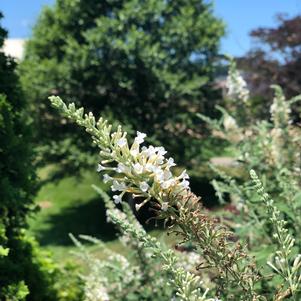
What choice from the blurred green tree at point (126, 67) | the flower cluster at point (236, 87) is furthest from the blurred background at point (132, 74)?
the flower cluster at point (236, 87)

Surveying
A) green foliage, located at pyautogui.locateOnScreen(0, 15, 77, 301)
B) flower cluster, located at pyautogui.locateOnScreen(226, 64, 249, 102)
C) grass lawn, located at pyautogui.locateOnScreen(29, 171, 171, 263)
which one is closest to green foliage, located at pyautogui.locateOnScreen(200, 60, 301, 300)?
flower cluster, located at pyautogui.locateOnScreen(226, 64, 249, 102)

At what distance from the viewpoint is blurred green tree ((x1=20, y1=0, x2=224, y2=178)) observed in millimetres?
10133

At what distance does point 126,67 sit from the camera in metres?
10.4

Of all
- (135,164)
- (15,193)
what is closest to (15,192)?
(15,193)

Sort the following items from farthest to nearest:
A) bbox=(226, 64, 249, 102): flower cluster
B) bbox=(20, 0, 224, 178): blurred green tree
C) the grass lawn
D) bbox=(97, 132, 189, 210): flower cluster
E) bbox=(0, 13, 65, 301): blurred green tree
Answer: bbox=(20, 0, 224, 178): blurred green tree < the grass lawn < bbox=(226, 64, 249, 102): flower cluster < bbox=(0, 13, 65, 301): blurred green tree < bbox=(97, 132, 189, 210): flower cluster

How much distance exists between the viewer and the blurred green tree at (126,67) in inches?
399

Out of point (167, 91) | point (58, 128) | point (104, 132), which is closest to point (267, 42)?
point (167, 91)

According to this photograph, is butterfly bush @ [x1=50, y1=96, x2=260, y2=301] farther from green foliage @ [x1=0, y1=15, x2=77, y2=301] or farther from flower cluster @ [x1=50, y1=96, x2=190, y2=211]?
green foliage @ [x1=0, y1=15, x2=77, y2=301]

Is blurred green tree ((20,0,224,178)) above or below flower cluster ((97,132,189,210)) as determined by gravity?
above

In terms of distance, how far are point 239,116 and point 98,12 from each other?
6666 mm

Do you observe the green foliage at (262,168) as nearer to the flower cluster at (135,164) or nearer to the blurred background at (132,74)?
the flower cluster at (135,164)

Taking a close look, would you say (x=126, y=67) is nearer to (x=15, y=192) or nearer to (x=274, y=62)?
(x=274, y=62)

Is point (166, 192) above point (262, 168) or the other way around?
the other way around

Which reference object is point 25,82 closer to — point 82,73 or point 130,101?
point 82,73
